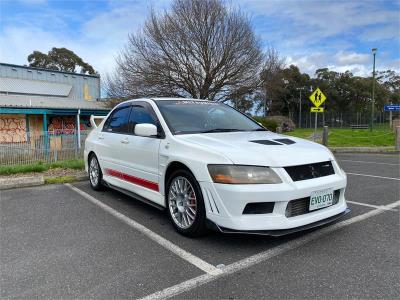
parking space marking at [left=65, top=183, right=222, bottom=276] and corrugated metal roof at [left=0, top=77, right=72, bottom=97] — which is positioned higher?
corrugated metal roof at [left=0, top=77, right=72, bottom=97]

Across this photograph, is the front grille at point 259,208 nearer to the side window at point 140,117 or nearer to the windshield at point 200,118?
the windshield at point 200,118

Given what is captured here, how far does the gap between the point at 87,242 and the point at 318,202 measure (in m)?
2.54

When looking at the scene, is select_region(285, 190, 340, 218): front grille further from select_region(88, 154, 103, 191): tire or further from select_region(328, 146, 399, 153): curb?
select_region(328, 146, 399, 153): curb

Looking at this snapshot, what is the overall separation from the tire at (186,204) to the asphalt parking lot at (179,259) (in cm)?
17

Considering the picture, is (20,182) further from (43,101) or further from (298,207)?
(43,101)

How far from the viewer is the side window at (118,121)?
557 centimetres

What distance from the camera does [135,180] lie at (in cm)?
502

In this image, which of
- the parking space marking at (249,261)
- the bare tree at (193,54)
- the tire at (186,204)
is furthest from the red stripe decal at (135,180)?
the bare tree at (193,54)

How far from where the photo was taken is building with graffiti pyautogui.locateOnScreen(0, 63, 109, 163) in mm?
21062

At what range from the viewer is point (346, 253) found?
3.55 meters

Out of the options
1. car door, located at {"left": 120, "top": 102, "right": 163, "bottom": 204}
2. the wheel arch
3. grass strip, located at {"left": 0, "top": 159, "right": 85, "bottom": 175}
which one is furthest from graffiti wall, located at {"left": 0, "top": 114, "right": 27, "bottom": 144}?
the wheel arch

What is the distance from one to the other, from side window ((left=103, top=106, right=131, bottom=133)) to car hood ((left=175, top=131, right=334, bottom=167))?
1.57 meters

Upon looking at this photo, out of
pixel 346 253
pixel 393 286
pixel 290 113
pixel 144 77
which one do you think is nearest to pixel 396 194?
pixel 346 253

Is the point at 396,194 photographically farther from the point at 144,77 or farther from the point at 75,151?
the point at 144,77
